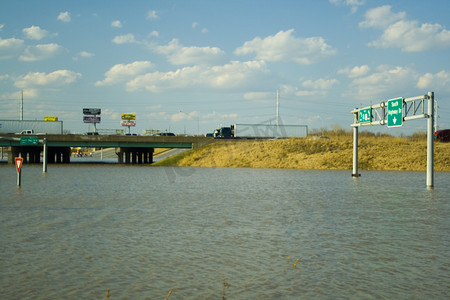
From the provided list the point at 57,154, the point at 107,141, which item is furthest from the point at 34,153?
the point at 107,141

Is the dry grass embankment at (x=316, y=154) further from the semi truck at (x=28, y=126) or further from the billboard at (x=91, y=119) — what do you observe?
the billboard at (x=91, y=119)

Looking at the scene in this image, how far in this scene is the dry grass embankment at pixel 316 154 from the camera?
67.6 m

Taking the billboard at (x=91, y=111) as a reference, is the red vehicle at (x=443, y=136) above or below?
below

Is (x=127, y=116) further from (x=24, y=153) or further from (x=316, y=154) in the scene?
(x=316, y=154)

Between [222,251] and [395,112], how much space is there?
101ft

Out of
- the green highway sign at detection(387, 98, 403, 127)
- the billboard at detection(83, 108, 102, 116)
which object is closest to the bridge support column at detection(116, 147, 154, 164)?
the billboard at detection(83, 108, 102, 116)

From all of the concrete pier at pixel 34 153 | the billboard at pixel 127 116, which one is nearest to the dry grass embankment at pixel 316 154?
the concrete pier at pixel 34 153

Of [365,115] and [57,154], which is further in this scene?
[57,154]

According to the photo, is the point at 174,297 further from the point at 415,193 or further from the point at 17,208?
the point at 415,193

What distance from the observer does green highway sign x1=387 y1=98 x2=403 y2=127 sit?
125ft

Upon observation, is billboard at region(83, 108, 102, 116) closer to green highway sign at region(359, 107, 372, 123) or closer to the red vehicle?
the red vehicle

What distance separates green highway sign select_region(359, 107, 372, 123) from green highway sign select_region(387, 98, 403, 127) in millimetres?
4905

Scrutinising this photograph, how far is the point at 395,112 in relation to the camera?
38.8 m

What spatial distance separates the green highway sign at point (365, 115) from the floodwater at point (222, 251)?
2313cm
